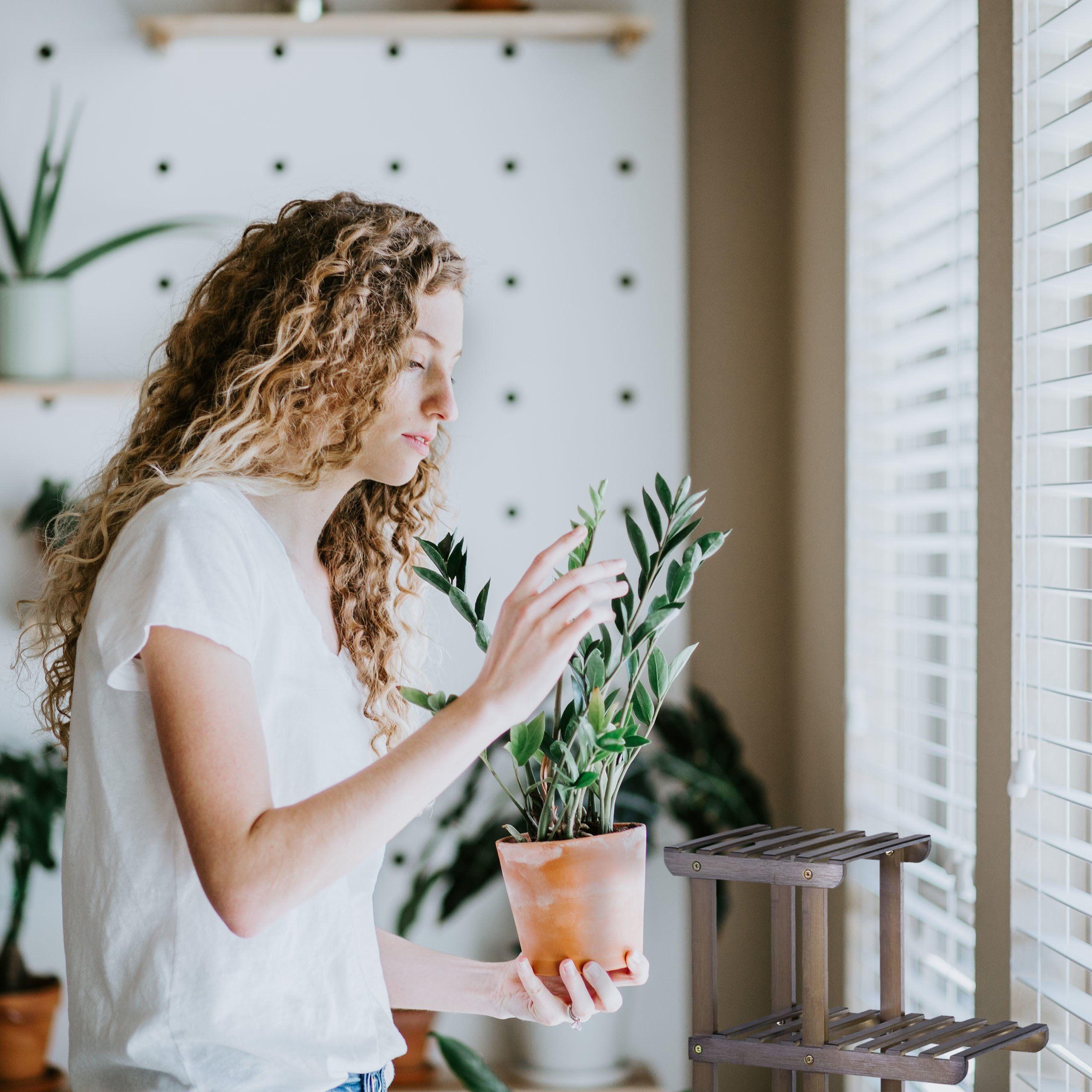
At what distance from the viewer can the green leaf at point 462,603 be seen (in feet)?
2.80

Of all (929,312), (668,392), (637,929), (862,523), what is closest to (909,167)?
(929,312)

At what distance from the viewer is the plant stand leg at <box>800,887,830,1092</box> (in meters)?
0.90

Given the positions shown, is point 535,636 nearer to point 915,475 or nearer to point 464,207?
point 915,475

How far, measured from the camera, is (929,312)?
153cm

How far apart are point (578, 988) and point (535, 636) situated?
0.95ft

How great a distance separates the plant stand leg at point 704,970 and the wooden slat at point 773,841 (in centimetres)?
4

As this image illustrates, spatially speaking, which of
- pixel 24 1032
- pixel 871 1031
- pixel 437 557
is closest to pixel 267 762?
pixel 437 557

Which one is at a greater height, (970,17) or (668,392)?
(970,17)

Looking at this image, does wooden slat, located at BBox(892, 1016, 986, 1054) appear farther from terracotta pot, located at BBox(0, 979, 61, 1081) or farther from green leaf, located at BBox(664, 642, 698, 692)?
terracotta pot, located at BBox(0, 979, 61, 1081)

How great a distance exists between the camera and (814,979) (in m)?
0.90

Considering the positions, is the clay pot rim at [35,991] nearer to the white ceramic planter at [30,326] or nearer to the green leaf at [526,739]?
the white ceramic planter at [30,326]

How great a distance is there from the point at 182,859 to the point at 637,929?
Answer: 1.16 ft

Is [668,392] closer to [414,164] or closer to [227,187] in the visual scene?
[414,164]

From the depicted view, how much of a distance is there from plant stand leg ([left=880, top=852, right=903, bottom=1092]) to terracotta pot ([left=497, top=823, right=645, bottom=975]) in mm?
239
